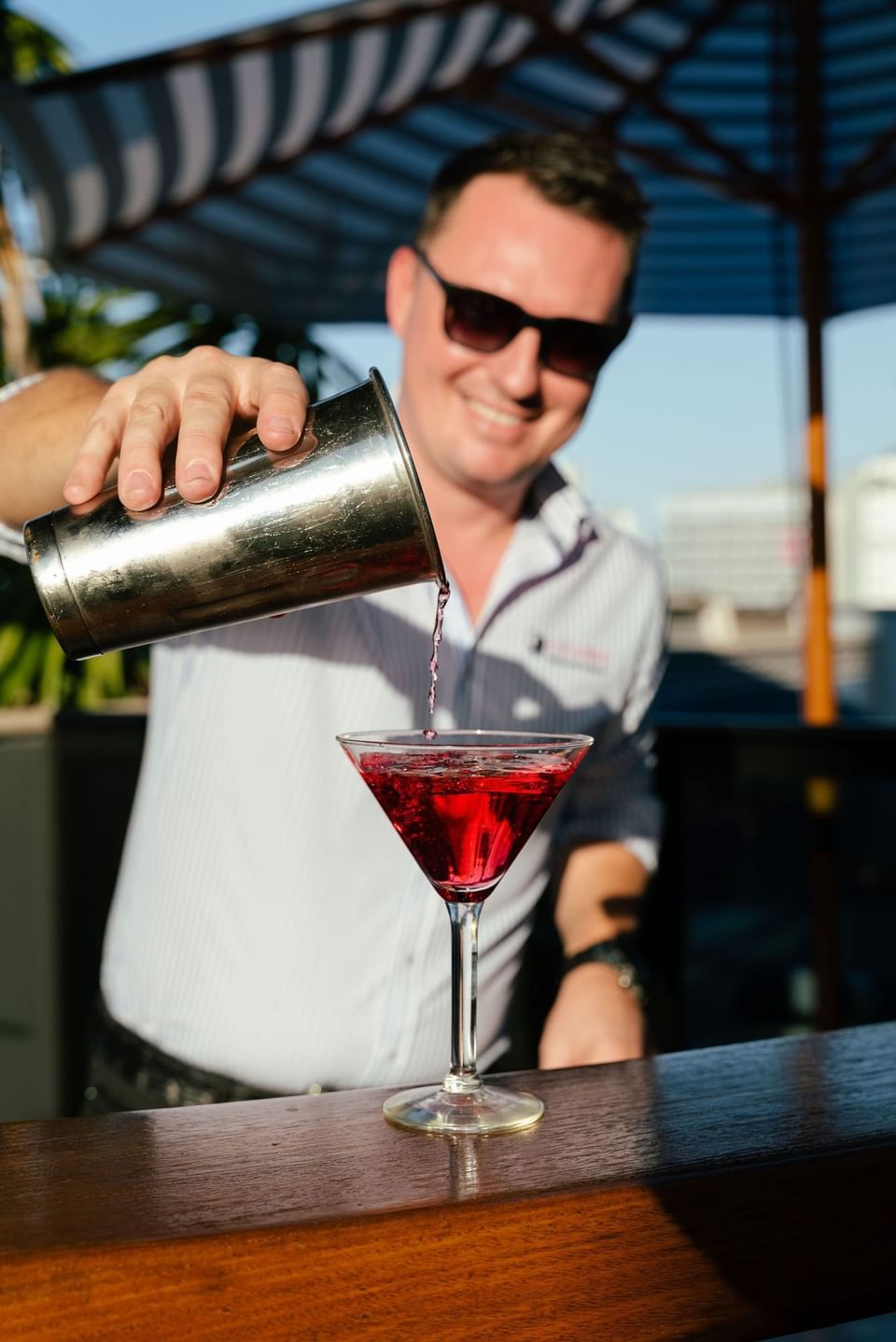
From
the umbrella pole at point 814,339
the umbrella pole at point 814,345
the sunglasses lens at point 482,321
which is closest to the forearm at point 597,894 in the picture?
the sunglasses lens at point 482,321

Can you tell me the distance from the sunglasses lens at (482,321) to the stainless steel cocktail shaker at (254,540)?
81 cm

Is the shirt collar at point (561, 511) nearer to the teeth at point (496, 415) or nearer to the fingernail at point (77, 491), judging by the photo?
the teeth at point (496, 415)

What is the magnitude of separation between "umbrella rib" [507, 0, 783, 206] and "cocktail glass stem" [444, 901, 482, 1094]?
4392 mm

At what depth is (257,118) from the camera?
16.5 feet

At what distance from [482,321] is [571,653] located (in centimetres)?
47

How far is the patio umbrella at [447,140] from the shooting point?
4.52 metres

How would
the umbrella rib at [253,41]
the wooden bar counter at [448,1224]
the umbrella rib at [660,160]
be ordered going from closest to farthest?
the wooden bar counter at [448,1224], the umbrella rib at [253,41], the umbrella rib at [660,160]

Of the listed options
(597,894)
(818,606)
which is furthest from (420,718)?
(818,606)

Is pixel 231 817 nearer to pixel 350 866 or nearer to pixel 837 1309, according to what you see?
pixel 350 866

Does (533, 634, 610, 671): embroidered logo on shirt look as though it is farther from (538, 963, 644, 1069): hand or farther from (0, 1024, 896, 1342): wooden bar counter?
(0, 1024, 896, 1342): wooden bar counter

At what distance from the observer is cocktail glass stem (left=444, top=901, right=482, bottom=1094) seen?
2.97 ft

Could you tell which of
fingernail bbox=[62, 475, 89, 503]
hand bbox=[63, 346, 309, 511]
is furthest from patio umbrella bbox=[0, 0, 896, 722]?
fingernail bbox=[62, 475, 89, 503]

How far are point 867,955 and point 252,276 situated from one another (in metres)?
4.04

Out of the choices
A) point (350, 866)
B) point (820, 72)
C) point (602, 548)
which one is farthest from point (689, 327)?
point (350, 866)
